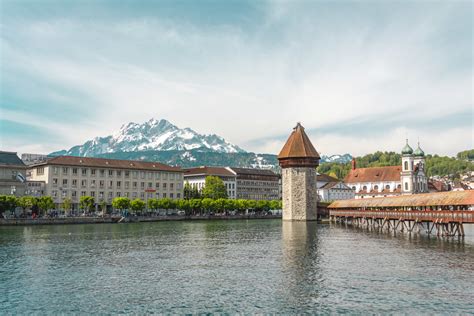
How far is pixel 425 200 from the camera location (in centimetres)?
5109

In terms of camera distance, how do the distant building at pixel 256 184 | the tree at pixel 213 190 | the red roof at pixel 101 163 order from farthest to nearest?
the distant building at pixel 256 184
the tree at pixel 213 190
the red roof at pixel 101 163

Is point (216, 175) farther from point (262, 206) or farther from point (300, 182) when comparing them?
point (300, 182)

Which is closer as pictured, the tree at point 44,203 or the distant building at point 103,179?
the tree at point 44,203

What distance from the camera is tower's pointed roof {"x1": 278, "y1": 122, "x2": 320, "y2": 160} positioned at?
84562 mm

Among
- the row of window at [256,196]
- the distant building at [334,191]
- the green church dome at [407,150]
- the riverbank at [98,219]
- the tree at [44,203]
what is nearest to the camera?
the riverbank at [98,219]

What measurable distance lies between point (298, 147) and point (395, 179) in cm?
5462

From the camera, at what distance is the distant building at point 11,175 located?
78.8 metres

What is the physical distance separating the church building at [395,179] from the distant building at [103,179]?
56.6m

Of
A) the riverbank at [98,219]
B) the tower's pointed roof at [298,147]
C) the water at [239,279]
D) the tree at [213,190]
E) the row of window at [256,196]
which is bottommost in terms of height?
the water at [239,279]

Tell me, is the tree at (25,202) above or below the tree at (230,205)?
above

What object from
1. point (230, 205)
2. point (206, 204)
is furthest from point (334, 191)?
point (206, 204)

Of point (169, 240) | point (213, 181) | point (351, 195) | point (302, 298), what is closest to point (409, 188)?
point (351, 195)

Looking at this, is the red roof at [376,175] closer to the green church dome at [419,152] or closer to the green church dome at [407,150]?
the green church dome at [419,152]

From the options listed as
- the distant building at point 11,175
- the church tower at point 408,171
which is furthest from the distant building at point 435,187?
the distant building at point 11,175
